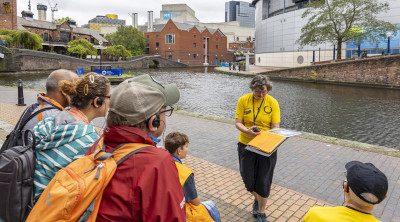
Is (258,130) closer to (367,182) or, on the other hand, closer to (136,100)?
(367,182)

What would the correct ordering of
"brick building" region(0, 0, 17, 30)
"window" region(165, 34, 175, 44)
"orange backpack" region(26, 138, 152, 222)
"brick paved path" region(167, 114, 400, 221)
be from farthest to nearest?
"window" region(165, 34, 175, 44) → "brick building" region(0, 0, 17, 30) → "brick paved path" region(167, 114, 400, 221) → "orange backpack" region(26, 138, 152, 222)

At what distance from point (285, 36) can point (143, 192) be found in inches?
2135

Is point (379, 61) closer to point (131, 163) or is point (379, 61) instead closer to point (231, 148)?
point (231, 148)

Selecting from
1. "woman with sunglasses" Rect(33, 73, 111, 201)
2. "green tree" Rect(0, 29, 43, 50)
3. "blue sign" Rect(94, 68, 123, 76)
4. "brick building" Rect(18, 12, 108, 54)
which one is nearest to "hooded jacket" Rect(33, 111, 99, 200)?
"woman with sunglasses" Rect(33, 73, 111, 201)

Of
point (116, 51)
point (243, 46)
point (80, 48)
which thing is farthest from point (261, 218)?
point (243, 46)

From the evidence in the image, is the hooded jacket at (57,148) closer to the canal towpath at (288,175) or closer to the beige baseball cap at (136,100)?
the beige baseball cap at (136,100)

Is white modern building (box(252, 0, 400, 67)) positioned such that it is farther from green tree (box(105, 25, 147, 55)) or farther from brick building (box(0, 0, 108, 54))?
brick building (box(0, 0, 108, 54))

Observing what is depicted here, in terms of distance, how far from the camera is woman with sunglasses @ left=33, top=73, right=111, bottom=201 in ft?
6.51

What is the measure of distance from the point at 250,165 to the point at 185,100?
608 inches

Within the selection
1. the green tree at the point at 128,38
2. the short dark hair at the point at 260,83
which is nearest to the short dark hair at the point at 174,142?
the short dark hair at the point at 260,83

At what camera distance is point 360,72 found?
2845cm

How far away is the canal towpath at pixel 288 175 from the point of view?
4445 mm

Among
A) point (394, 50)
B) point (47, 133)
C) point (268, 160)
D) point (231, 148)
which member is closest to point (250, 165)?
point (268, 160)

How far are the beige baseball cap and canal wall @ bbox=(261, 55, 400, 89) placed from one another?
29796 millimetres
